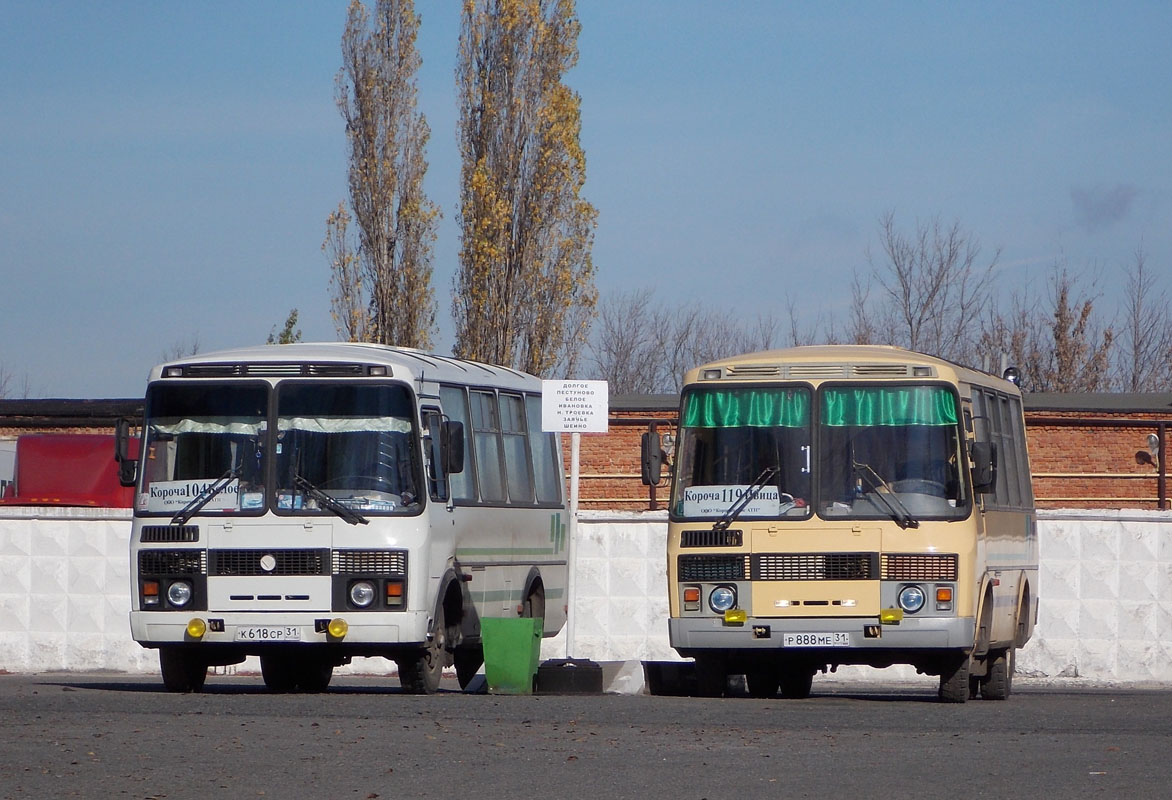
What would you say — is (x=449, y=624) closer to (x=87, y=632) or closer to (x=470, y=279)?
(x=87, y=632)

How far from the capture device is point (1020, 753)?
1099 cm

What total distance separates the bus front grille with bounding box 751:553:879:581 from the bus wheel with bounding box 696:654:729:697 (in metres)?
1.11

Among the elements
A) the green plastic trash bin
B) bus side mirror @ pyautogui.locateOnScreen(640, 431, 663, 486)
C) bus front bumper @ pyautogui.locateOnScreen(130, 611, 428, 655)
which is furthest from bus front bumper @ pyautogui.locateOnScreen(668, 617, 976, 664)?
bus front bumper @ pyautogui.locateOnScreen(130, 611, 428, 655)

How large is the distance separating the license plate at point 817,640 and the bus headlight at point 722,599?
0.52 metres

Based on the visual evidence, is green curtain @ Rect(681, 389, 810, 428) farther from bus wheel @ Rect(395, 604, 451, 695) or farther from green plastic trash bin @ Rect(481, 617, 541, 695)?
bus wheel @ Rect(395, 604, 451, 695)

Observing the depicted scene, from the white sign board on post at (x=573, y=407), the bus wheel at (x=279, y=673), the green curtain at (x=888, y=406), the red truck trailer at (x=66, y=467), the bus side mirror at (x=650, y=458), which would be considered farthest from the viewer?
the red truck trailer at (x=66, y=467)

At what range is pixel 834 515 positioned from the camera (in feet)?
51.6

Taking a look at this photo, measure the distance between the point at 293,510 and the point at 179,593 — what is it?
121 cm

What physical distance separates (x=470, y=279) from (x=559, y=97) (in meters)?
4.66

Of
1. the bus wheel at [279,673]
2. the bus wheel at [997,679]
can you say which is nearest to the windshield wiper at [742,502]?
the bus wheel at [997,679]

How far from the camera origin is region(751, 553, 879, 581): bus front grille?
1564 cm

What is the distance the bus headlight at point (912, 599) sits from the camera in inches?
612

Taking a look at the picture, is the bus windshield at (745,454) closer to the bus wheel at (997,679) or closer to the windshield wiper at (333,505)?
the windshield wiper at (333,505)

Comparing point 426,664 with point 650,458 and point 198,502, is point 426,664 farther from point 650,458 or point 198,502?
point 650,458
